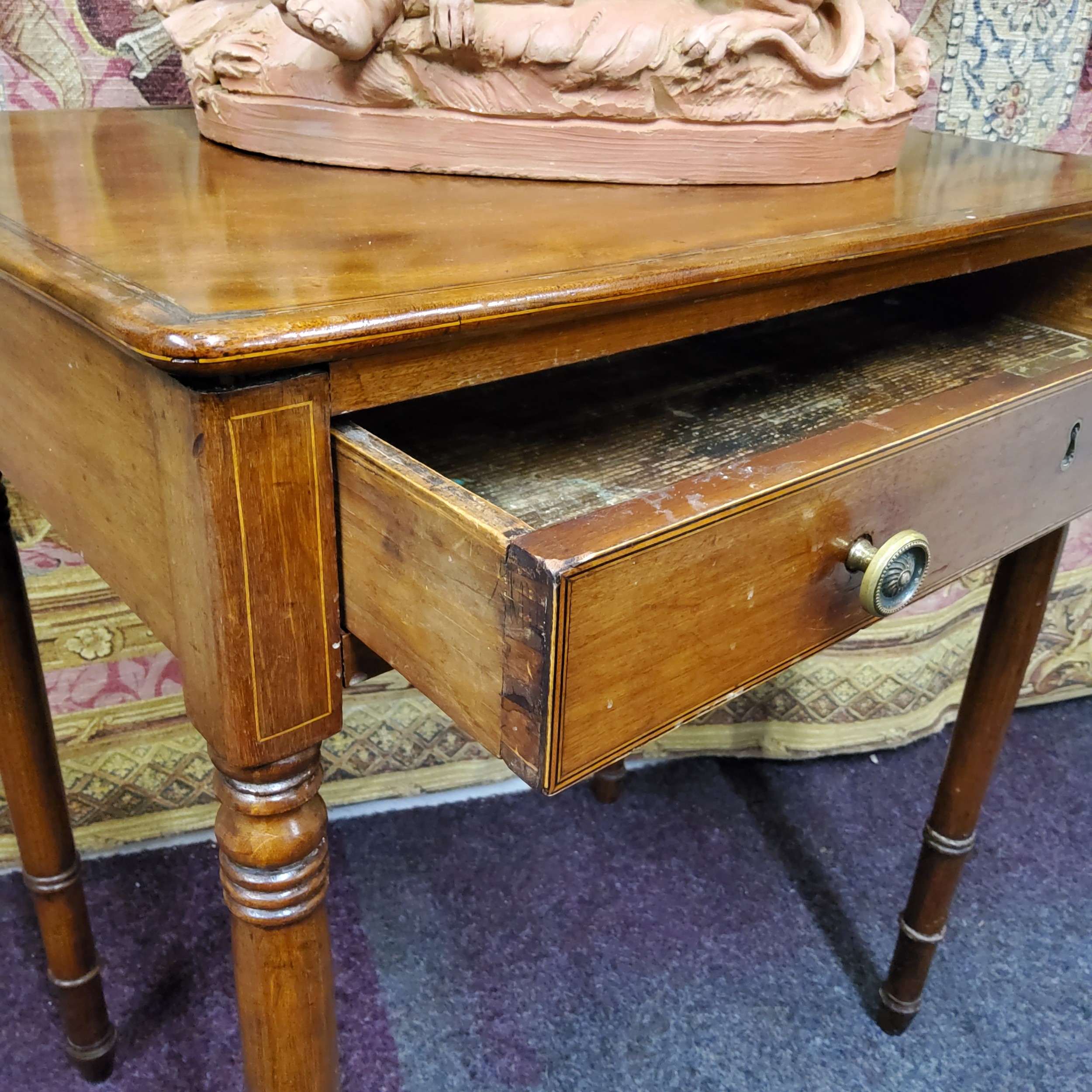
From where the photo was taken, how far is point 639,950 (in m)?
1.15

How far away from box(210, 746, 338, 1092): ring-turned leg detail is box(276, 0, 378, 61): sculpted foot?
436mm

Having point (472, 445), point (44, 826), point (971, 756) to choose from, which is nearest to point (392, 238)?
point (472, 445)

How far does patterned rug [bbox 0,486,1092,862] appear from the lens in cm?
115

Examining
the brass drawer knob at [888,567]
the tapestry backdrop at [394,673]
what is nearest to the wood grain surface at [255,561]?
the brass drawer knob at [888,567]

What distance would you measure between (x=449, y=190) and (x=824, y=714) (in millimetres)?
993

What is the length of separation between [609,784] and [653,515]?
39.2 inches

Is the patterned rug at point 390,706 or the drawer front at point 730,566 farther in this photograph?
the patterned rug at point 390,706

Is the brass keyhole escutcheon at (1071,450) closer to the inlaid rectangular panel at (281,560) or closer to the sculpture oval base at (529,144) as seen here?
the sculpture oval base at (529,144)

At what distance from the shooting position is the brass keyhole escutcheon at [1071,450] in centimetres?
62

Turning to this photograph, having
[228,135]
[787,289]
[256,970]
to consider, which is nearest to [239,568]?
[256,970]

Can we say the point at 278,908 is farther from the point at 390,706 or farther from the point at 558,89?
the point at 390,706

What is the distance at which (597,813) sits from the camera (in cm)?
136

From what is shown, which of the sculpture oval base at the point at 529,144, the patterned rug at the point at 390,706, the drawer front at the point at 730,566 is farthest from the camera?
the patterned rug at the point at 390,706

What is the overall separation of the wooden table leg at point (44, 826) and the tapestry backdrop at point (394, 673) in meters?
0.20
